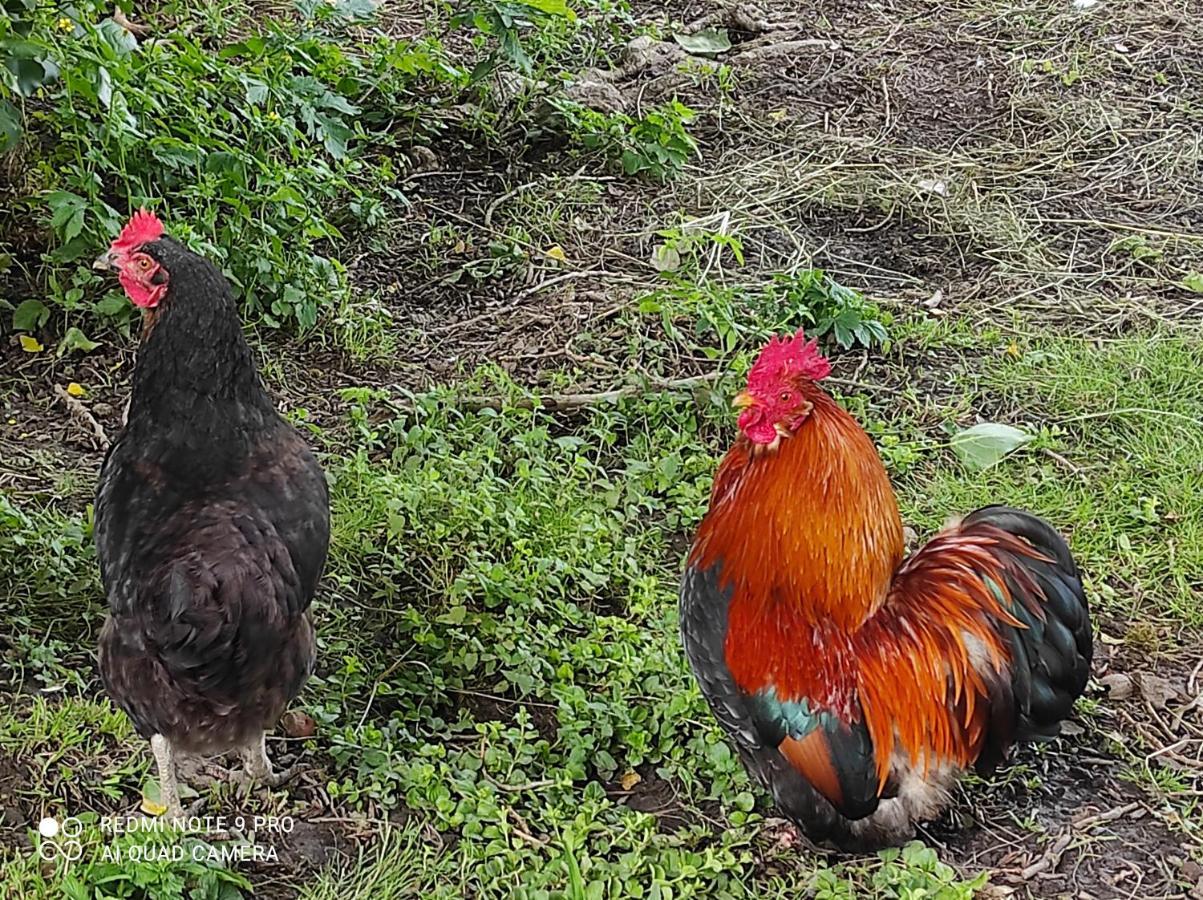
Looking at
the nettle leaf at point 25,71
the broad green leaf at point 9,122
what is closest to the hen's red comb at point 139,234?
the broad green leaf at point 9,122

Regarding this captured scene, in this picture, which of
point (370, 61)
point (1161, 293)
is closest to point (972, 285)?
point (1161, 293)

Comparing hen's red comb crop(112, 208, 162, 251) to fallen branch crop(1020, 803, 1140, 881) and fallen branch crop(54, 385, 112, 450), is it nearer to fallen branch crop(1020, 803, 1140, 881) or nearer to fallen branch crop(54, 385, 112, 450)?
fallen branch crop(54, 385, 112, 450)

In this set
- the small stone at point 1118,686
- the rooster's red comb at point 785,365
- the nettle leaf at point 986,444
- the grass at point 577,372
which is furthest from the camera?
the nettle leaf at point 986,444

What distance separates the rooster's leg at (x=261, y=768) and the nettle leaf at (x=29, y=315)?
2.11m

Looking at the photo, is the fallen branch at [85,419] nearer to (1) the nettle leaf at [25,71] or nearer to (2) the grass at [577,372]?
(2) the grass at [577,372]

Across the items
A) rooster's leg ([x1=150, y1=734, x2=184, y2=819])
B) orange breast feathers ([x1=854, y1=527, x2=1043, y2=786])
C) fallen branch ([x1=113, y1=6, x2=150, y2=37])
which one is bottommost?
rooster's leg ([x1=150, y1=734, x2=184, y2=819])

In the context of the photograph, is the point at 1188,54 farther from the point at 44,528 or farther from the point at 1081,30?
the point at 44,528

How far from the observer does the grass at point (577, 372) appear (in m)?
3.00

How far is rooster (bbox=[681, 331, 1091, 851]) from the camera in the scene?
276 centimetres

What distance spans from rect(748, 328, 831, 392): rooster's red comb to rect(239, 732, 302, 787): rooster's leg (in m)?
1.52

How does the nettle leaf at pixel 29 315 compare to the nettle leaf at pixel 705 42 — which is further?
the nettle leaf at pixel 705 42

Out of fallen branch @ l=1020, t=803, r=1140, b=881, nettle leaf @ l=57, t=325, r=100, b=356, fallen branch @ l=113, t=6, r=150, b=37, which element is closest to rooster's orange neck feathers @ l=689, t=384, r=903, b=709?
fallen branch @ l=1020, t=803, r=1140, b=881

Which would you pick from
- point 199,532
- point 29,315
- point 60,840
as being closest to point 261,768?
point 60,840

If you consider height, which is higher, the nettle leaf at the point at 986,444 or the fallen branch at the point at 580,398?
the nettle leaf at the point at 986,444
